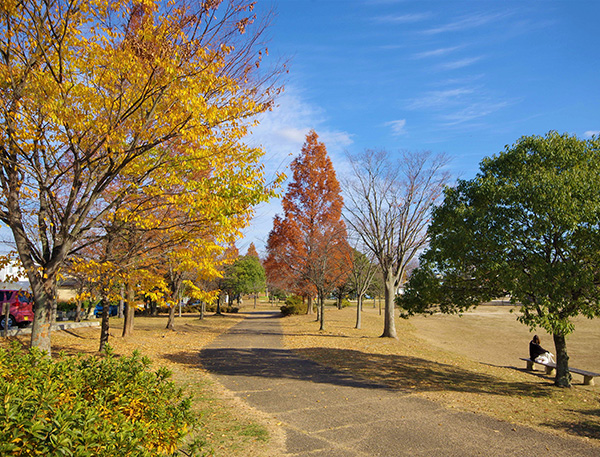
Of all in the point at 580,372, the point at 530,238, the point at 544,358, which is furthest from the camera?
the point at 544,358

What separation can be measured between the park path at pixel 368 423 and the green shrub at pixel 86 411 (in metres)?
2.28

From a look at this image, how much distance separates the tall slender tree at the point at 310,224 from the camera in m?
27.8

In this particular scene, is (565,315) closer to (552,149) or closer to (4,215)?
(552,149)

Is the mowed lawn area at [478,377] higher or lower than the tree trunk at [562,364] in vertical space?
lower

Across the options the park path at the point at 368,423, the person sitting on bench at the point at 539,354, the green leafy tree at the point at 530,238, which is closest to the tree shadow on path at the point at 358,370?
the park path at the point at 368,423

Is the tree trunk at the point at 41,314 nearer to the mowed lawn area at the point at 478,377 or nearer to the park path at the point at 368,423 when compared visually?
the park path at the point at 368,423

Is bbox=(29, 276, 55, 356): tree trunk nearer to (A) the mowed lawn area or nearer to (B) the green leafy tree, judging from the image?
(A) the mowed lawn area

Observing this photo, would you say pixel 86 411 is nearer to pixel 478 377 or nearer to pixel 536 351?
pixel 478 377

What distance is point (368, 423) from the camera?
22.4 feet

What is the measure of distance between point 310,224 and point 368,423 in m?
24.8

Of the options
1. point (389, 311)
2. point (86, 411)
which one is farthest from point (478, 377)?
point (86, 411)

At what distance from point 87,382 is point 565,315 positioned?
9.87 metres

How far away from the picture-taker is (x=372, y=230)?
20.7 meters

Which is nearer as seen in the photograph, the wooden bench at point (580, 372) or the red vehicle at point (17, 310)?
the wooden bench at point (580, 372)
